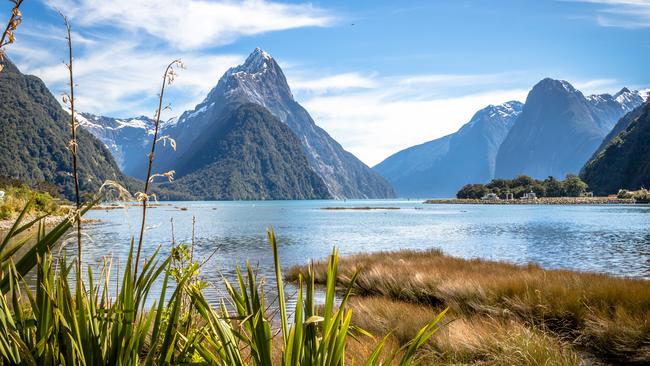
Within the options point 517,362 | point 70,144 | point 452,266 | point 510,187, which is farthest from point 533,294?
point 510,187

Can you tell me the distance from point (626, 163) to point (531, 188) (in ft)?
93.7

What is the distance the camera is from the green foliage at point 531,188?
520ft

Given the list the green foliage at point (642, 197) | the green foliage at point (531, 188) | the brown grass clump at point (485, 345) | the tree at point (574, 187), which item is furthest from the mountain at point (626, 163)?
the brown grass clump at point (485, 345)

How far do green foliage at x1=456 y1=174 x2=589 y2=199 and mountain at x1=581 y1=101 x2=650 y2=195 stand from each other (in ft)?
21.6

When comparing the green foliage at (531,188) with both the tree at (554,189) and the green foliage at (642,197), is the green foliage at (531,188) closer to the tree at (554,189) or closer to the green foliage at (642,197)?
the tree at (554,189)

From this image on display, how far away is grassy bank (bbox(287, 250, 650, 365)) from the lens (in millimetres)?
6617

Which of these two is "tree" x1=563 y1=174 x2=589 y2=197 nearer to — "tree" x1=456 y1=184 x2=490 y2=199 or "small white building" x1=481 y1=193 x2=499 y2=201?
"small white building" x1=481 y1=193 x2=499 y2=201

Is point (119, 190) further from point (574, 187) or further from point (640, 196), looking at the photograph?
point (574, 187)

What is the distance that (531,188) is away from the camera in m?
169

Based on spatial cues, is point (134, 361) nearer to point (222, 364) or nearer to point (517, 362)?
point (222, 364)

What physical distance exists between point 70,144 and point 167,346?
1.07 meters

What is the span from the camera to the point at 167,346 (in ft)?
8.10

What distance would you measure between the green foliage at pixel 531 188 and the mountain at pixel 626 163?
6.58 meters

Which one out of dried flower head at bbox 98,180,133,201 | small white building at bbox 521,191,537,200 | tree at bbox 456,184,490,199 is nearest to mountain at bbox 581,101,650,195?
small white building at bbox 521,191,537,200
